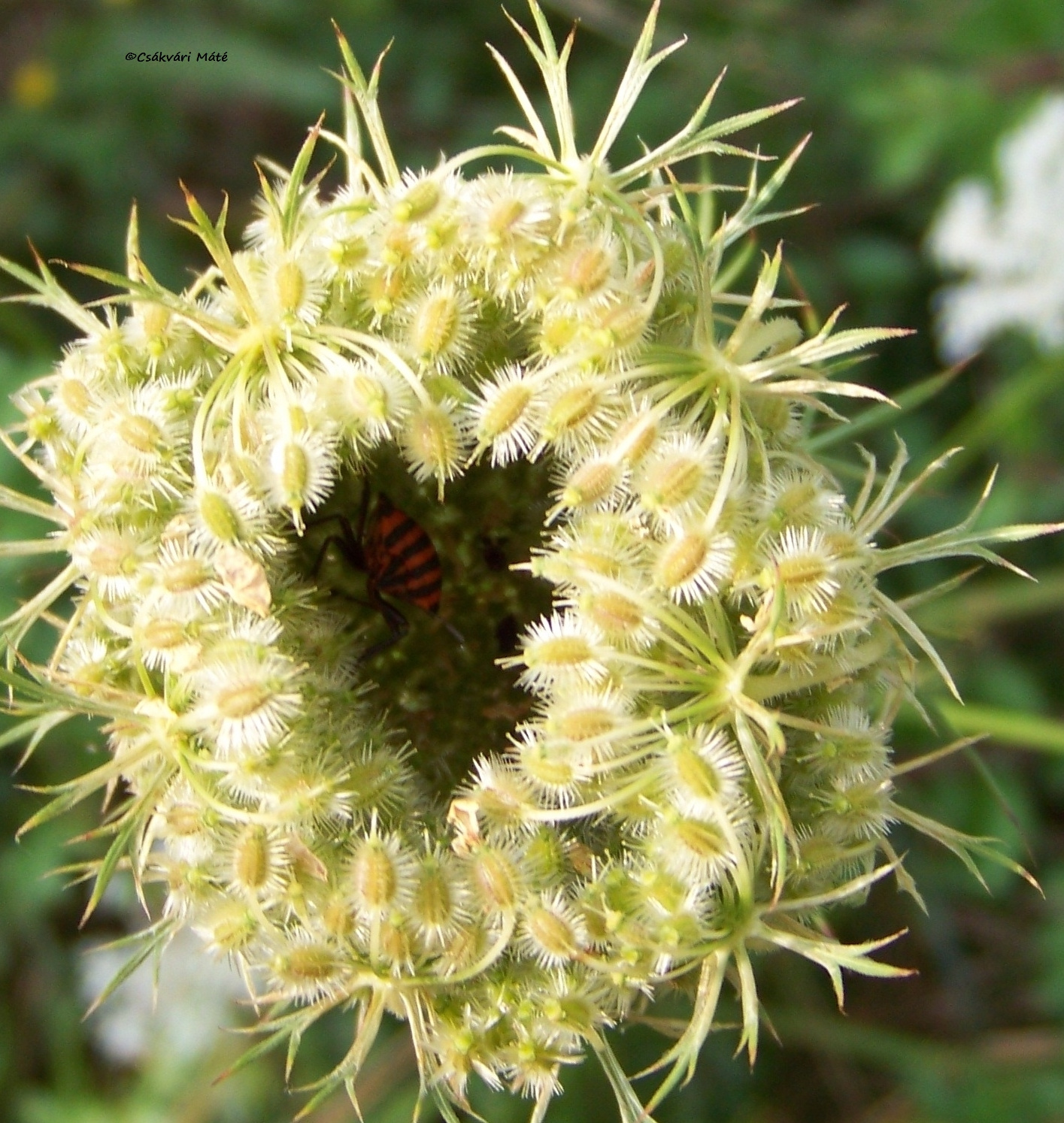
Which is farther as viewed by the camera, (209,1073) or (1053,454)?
(1053,454)

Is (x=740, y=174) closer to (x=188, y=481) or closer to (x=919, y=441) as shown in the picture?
(x=919, y=441)

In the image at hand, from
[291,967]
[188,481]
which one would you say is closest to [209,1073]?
[291,967]

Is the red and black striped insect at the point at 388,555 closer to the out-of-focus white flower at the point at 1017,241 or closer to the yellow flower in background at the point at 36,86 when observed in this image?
the out-of-focus white flower at the point at 1017,241

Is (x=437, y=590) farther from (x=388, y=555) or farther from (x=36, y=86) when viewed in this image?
(x=36, y=86)

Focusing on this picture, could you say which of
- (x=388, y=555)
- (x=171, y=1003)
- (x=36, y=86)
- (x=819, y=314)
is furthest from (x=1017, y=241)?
(x=171, y=1003)

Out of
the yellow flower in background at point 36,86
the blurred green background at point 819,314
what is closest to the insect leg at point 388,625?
the blurred green background at point 819,314

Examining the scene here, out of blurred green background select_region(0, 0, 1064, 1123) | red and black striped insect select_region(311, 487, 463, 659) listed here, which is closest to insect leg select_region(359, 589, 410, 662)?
red and black striped insect select_region(311, 487, 463, 659)
